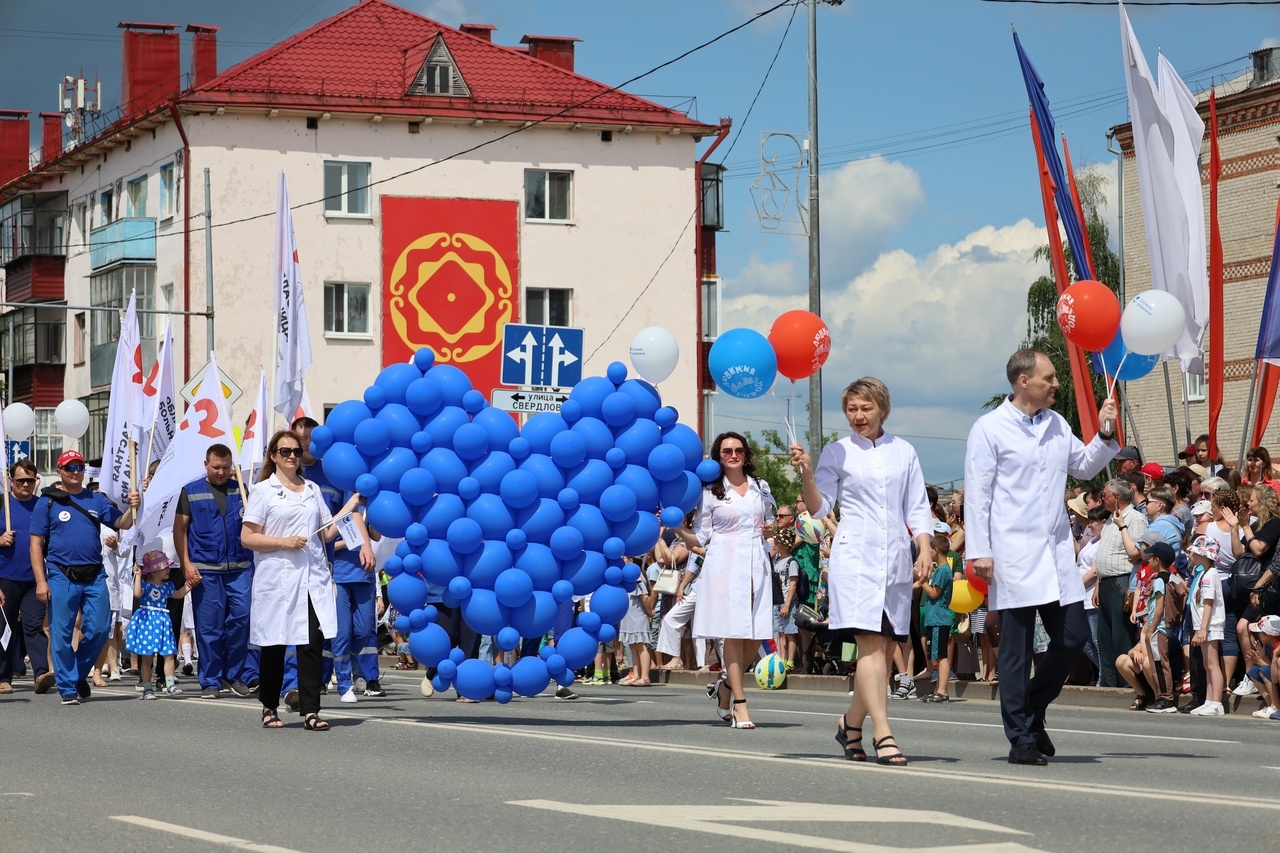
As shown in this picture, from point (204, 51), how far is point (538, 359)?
38654 millimetres

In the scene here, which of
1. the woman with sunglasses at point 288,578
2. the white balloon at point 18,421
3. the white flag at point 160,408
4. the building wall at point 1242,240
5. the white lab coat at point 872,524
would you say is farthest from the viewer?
the building wall at point 1242,240

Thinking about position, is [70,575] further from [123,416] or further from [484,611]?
Answer: [123,416]

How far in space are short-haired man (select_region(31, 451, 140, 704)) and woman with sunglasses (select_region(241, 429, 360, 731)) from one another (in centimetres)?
373

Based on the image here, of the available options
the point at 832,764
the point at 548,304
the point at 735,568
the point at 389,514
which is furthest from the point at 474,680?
the point at 548,304

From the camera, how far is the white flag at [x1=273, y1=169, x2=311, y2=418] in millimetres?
19641

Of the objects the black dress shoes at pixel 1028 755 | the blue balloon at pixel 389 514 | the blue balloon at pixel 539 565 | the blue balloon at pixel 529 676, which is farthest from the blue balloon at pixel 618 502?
the black dress shoes at pixel 1028 755

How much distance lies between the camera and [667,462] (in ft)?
43.6

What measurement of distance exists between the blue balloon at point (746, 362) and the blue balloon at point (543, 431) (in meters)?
1.76

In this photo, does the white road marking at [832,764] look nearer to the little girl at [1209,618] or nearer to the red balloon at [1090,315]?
the red balloon at [1090,315]

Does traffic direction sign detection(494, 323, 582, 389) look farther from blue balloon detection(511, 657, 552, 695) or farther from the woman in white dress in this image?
blue balloon detection(511, 657, 552, 695)

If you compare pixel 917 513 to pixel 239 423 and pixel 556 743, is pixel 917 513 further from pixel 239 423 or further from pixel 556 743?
pixel 239 423

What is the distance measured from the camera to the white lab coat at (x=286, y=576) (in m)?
12.9

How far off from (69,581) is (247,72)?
36.9 metres

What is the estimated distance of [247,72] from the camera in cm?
5147
